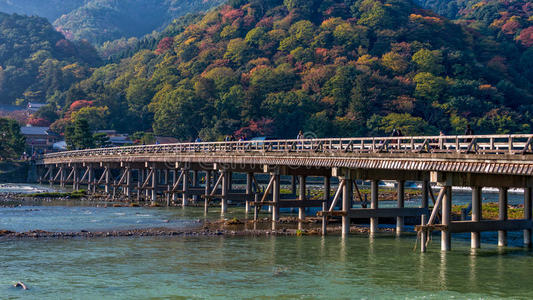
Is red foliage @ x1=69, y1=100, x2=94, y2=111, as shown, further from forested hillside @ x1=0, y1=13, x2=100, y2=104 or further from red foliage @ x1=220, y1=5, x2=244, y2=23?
red foliage @ x1=220, y1=5, x2=244, y2=23

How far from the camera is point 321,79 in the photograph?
11369 cm

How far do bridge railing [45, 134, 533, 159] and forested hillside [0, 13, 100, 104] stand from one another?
297 feet

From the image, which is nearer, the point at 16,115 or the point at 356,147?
the point at 356,147

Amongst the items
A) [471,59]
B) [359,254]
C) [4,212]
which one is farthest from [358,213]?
[471,59]

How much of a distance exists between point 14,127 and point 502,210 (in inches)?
3420

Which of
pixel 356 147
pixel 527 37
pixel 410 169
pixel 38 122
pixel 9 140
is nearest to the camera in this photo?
pixel 410 169

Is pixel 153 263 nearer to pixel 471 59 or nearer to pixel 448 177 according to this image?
pixel 448 177

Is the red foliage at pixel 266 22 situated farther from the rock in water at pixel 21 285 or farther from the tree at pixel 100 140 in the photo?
the rock in water at pixel 21 285

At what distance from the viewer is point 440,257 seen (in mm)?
24625

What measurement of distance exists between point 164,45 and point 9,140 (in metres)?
70.2

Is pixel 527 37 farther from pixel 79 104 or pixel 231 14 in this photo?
pixel 79 104

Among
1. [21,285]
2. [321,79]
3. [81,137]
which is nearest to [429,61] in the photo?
[321,79]

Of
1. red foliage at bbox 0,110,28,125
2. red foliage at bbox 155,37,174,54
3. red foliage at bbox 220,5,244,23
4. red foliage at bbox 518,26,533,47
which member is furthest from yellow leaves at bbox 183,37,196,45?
red foliage at bbox 518,26,533,47

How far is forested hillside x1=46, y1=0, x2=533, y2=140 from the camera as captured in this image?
349ft
